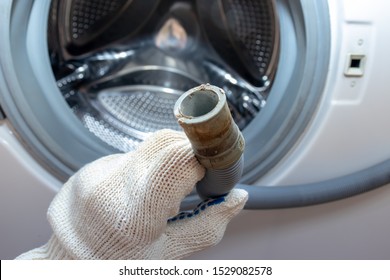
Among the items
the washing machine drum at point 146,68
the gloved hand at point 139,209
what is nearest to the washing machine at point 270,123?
the washing machine drum at point 146,68

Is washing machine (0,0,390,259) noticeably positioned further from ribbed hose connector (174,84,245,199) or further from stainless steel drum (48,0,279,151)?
ribbed hose connector (174,84,245,199)

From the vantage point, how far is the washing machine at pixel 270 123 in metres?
0.69

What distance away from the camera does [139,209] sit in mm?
507

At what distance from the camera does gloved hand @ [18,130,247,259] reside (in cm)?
50

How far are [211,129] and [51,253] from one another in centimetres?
27

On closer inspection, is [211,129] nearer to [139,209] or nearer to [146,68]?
[139,209]

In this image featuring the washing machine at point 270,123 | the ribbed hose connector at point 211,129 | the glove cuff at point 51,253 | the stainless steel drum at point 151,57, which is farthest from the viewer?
the stainless steel drum at point 151,57

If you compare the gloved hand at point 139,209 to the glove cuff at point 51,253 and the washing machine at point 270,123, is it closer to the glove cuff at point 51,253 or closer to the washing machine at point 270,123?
the glove cuff at point 51,253

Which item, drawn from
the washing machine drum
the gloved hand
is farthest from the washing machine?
the gloved hand

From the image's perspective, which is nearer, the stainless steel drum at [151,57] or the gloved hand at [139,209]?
the gloved hand at [139,209]

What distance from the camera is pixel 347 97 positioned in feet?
2.31

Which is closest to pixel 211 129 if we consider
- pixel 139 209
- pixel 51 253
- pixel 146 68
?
pixel 139 209

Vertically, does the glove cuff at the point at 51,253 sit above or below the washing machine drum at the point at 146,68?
below
